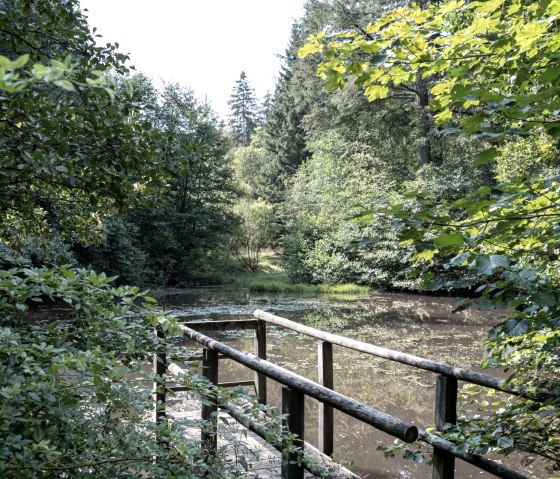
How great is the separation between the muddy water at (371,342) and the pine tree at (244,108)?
47.5 meters

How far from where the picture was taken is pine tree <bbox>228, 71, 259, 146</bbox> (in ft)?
220

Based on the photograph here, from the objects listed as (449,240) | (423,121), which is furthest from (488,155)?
(423,121)

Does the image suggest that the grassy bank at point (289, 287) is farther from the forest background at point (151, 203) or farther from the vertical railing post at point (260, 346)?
the forest background at point (151, 203)

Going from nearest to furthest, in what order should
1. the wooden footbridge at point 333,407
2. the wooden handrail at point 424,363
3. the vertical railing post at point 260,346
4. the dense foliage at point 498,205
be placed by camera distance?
1. the dense foliage at point 498,205
2. the wooden footbridge at point 333,407
3. the wooden handrail at point 424,363
4. the vertical railing post at point 260,346

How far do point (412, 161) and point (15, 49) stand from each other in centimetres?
2482

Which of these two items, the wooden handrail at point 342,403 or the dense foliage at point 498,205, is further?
the wooden handrail at point 342,403

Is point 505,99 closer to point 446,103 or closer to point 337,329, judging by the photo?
point 446,103

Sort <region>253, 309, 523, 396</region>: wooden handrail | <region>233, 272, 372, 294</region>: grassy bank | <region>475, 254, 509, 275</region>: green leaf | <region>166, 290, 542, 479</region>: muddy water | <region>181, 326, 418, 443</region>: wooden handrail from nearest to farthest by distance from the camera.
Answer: <region>475, 254, 509, 275</region>: green leaf → <region>181, 326, 418, 443</region>: wooden handrail → <region>253, 309, 523, 396</region>: wooden handrail → <region>166, 290, 542, 479</region>: muddy water → <region>233, 272, 372, 294</region>: grassy bank

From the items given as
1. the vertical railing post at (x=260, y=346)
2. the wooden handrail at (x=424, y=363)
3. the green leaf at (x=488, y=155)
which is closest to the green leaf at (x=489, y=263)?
the green leaf at (x=488, y=155)

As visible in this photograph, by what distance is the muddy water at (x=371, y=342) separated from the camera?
251 inches

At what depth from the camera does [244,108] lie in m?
67.1

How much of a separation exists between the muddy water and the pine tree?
47480 millimetres

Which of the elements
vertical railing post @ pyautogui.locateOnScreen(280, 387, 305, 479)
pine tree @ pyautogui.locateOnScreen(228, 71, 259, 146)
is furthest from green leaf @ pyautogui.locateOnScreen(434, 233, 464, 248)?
pine tree @ pyautogui.locateOnScreen(228, 71, 259, 146)

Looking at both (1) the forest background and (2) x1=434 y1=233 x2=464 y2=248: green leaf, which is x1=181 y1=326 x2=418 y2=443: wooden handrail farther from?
(2) x1=434 y1=233 x2=464 y2=248: green leaf
